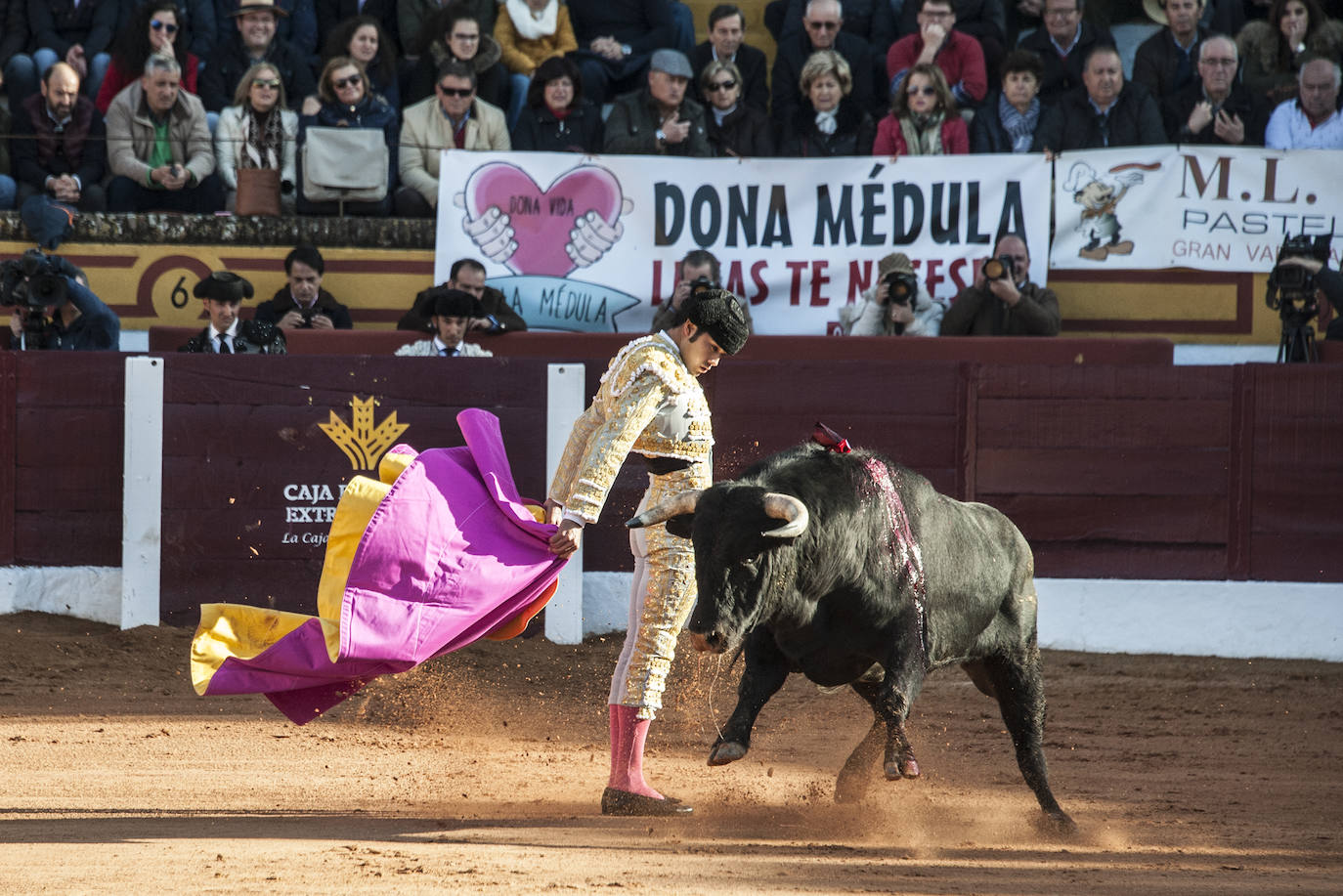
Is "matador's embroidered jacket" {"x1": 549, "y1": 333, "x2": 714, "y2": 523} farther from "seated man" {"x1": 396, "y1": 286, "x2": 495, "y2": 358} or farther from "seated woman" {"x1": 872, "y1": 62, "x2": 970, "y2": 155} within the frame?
"seated woman" {"x1": 872, "y1": 62, "x2": 970, "y2": 155}

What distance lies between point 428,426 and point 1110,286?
10.4ft

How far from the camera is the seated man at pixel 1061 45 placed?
8.14 meters

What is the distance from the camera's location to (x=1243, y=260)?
24.4 feet

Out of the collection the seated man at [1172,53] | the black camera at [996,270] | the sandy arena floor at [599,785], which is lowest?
the sandy arena floor at [599,785]

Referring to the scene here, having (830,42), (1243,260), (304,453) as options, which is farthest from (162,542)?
(1243,260)

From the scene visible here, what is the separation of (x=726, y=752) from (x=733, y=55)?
5294mm

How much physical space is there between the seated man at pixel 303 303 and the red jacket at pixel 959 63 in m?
2.94

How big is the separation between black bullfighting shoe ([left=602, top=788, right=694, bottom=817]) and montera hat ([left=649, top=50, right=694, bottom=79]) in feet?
15.0

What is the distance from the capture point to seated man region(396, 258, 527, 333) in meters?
6.96

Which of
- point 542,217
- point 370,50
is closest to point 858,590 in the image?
point 542,217

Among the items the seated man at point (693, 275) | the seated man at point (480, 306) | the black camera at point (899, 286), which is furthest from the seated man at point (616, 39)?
the black camera at point (899, 286)

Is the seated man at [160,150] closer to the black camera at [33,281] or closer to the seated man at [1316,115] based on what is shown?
the black camera at [33,281]

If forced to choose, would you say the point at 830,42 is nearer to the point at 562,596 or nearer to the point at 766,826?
the point at 562,596

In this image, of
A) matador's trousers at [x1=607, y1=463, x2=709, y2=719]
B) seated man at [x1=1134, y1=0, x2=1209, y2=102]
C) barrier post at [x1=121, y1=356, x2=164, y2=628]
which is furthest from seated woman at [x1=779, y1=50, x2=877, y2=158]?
matador's trousers at [x1=607, y1=463, x2=709, y2=719]
